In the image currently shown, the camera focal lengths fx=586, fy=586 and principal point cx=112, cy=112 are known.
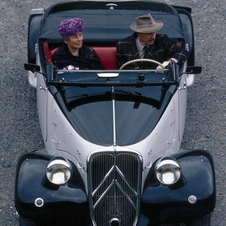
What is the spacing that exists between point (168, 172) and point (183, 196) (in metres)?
0.26

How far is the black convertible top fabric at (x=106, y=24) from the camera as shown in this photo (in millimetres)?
7055

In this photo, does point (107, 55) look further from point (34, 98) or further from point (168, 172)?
point (168, 172)

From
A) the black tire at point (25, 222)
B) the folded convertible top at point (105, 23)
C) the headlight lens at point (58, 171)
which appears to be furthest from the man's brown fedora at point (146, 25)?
the black tire at point (25, 222)

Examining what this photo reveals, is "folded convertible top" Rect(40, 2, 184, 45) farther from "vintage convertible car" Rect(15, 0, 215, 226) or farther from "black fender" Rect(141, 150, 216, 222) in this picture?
"black fender" Rect(141, 150, 216, 222)

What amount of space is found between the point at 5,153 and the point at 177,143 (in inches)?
83.4

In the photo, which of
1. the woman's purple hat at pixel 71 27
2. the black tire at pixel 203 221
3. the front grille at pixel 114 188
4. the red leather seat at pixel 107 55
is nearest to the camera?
the front grille at pixel 114 188

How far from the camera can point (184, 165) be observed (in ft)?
17.9

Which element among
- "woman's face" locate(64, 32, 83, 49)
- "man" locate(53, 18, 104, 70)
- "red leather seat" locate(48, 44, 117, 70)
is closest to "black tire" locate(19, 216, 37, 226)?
"man" locate(53, 18, 104, 70)

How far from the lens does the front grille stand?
17.5ft

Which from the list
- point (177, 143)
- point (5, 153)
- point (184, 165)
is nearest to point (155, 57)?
point (177, 143)

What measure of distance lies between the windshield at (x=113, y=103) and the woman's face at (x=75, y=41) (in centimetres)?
60

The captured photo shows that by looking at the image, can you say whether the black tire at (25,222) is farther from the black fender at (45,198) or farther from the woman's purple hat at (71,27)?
the woman's purple hat at (71,27)

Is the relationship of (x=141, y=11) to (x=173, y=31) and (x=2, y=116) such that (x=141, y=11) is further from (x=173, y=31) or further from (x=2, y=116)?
(x=2, y=116)

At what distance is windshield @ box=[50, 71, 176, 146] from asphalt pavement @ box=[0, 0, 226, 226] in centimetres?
123
